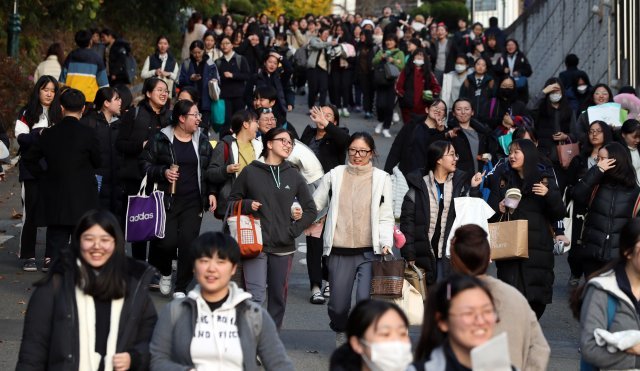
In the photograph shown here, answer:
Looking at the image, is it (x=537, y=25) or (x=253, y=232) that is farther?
(x=537, y=25)

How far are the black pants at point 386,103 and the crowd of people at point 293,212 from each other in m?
2.71

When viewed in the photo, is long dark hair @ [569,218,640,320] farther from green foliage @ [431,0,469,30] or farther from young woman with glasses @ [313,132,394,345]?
green foliage @ [431,0,469,30]

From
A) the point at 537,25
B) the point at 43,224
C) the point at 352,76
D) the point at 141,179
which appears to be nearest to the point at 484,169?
the point at 141,179

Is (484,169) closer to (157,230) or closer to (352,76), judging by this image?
(157,230)

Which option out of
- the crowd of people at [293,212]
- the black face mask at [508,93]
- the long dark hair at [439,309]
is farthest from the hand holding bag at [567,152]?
the long dark hair at [439,309]

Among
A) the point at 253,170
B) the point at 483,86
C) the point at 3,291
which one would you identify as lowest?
the point at 3,291

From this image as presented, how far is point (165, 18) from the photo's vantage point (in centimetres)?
3155

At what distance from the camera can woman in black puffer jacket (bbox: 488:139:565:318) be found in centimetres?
1021

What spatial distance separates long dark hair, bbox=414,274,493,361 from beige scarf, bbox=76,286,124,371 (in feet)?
4.87

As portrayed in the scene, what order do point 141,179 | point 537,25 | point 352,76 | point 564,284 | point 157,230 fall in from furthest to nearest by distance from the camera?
1. point 537,25
2. point 352,76
3. point 564,284
4. point 141,179
5. point 157,230

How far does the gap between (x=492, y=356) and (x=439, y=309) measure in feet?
1.87

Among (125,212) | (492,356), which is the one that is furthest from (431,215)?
(492,356)

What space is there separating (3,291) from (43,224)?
692 mm

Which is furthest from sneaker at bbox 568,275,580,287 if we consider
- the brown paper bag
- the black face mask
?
the black face mask
